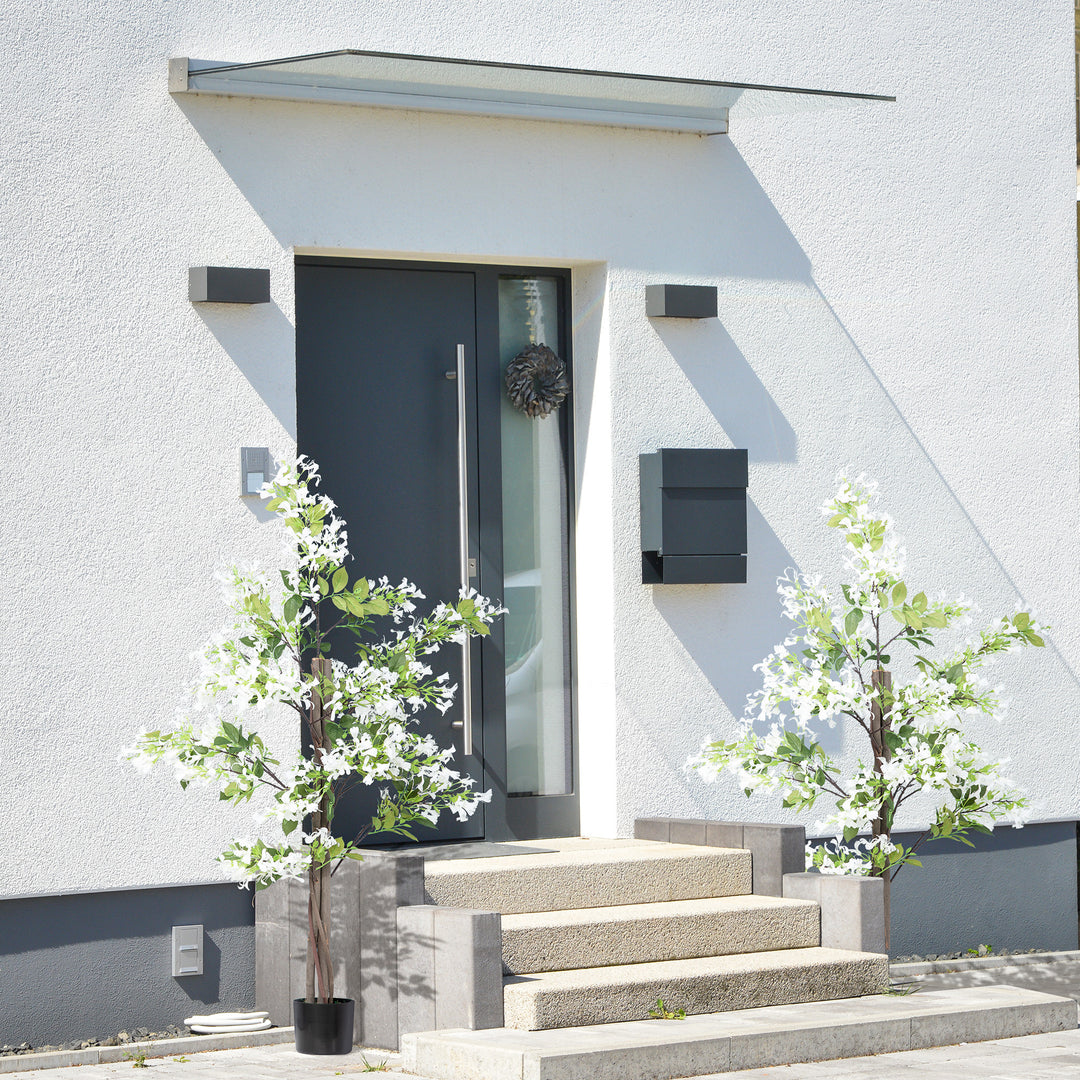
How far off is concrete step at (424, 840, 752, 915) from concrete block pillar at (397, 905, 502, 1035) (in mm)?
297

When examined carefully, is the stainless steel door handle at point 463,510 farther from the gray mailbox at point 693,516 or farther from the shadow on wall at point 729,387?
the shadow on wall at point 729,387

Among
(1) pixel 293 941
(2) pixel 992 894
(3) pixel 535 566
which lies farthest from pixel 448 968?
(2) pixel 992 894

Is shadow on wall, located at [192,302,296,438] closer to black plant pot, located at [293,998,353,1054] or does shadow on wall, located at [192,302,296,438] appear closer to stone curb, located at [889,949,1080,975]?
black plant pot, located at [293,998,353,1054]

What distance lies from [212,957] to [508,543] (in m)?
2.14

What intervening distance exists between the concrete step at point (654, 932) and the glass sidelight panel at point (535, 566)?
3.41ft

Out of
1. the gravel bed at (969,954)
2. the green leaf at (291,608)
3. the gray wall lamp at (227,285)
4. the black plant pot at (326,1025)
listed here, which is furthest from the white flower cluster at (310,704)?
the gravel bed at (969,954)

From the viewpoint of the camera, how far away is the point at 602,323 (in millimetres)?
7570

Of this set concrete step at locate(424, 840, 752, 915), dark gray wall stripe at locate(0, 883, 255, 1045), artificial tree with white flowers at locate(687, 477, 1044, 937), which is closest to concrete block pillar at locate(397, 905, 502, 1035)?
concrete step at locate(424, 840, 752, 915)

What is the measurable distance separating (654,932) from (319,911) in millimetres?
1248

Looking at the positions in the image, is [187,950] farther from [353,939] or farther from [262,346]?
[262,346]

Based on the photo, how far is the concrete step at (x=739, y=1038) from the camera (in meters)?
5.39

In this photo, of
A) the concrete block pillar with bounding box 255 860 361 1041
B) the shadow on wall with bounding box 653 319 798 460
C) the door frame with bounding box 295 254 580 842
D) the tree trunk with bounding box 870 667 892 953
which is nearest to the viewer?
the concrete block pillar with bounding box 255 860 361 1041

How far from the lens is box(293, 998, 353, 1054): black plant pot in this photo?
598cm

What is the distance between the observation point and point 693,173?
779 cm
